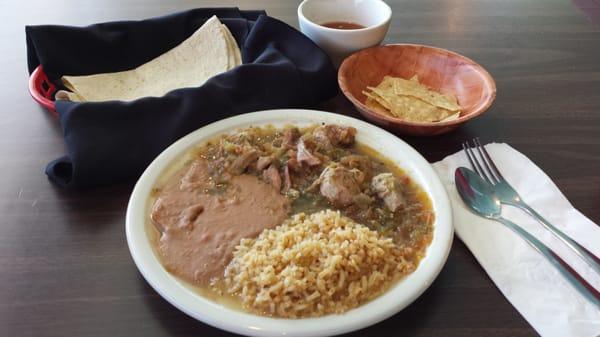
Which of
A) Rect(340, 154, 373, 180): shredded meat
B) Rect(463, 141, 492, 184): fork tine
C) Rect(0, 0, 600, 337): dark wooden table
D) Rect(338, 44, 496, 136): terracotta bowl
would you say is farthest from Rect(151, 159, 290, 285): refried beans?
Rect(463, 141, 492, 184): fork tine

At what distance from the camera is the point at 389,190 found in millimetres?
1460

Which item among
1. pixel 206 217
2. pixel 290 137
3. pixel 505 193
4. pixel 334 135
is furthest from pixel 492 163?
pixel 206 217

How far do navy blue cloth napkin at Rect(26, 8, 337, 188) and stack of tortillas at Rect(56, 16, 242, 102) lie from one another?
0.09m

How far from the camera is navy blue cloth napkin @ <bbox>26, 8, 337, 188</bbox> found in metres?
1.56

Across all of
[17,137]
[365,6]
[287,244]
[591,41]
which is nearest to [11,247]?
[17,137]

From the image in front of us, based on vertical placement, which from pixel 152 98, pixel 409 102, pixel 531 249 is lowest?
pixel 531 249

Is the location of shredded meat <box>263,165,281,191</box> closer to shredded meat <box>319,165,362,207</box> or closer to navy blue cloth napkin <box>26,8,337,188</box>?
shredded meat <box>319,165,362,207</box>

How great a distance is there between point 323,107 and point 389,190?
0.66 meters

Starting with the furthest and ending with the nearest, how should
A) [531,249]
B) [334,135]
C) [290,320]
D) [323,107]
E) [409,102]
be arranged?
[323,107] → [409,102] → [334,135] → [531,249] → [290,320]

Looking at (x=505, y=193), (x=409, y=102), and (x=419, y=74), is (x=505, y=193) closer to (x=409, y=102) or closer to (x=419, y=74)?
(x=409, y=102)

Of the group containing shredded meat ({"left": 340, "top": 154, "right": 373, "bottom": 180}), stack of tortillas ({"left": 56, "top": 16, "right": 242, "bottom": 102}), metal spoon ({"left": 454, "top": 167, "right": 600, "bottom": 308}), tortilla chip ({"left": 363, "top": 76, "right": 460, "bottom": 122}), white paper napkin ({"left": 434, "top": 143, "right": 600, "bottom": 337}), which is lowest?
white paper napkin ({"left": 434, "top": 143, "right": 600, "bottom": 337})

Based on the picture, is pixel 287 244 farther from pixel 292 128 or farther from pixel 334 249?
pixel 292 128

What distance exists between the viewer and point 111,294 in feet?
4.13

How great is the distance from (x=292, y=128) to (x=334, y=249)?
625mm
